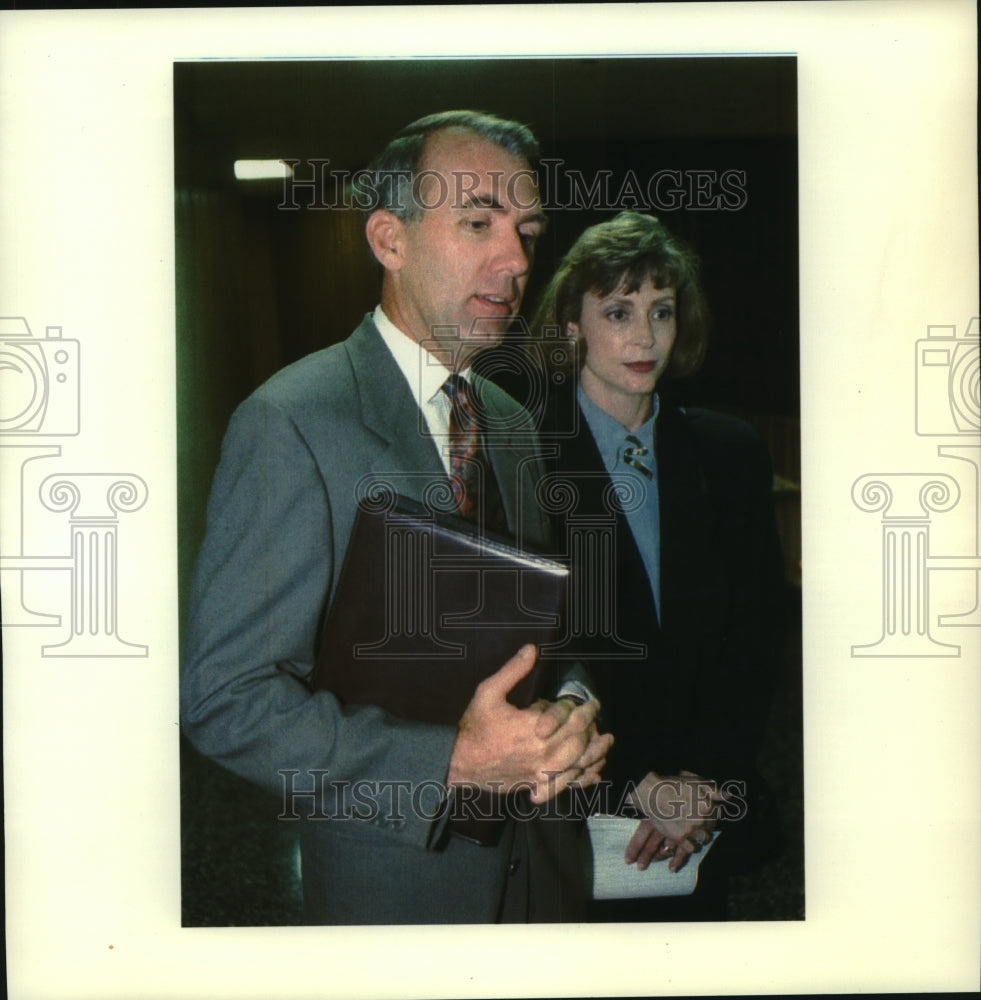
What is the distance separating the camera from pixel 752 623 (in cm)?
230

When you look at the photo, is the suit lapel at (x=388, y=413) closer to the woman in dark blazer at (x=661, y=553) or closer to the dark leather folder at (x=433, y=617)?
the dark leather folder at (x=433, y=617)

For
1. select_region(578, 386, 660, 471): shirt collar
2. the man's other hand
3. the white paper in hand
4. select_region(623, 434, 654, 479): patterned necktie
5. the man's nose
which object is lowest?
the white paper in hand

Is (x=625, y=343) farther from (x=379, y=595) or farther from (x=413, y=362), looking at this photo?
(x=379, y=595)

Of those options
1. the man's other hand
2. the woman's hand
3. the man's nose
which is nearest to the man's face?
the man's nose

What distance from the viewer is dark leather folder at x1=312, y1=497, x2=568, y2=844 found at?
7.26 ft

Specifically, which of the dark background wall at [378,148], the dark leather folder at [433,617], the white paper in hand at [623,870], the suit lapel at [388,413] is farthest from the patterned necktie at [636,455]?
the white paper in hand at [623,870]

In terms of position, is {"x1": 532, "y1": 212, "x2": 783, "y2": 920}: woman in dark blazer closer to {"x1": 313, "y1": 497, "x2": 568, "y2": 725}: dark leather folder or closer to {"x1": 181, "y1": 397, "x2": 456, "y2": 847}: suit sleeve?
{"x1": 313, "y1": 497, "x2": 568, "y2": 725}: dark leather folder

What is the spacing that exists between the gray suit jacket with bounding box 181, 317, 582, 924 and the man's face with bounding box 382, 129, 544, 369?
0.38 feet

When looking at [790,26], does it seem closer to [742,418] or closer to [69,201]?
[742,418]

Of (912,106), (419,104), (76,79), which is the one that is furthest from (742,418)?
(76,79)

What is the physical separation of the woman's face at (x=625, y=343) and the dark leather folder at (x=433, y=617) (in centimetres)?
35

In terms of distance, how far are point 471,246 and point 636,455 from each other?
0.51 m

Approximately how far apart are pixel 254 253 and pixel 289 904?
125 cm

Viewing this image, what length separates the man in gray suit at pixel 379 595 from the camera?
2.21 metres
